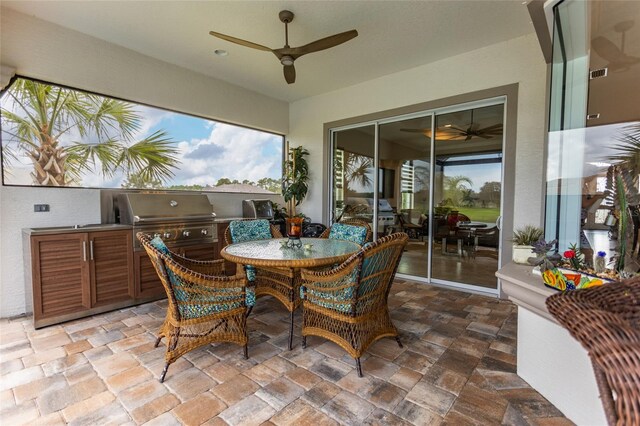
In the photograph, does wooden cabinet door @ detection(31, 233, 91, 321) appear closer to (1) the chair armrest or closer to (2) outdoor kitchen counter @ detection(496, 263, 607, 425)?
(1) the chair armrest

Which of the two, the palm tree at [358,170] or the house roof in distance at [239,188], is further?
the palm tree at [358,170]

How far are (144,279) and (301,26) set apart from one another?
3.25 m

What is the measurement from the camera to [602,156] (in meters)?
2.04

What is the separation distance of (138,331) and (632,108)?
4.29 m

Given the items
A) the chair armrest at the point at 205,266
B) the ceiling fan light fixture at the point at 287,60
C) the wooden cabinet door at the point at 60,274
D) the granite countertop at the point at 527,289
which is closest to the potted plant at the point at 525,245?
the granite countertop at the point at 527,289

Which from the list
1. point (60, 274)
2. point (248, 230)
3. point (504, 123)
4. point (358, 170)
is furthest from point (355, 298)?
point (358, 170)

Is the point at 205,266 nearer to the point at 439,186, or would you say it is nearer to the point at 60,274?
the point at 60,274

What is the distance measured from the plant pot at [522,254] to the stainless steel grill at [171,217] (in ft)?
11.0

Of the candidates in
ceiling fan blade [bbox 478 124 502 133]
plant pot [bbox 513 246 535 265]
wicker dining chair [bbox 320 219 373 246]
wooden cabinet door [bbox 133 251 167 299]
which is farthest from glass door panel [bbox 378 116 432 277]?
wooden cabinet door [bbox 133 251 167 299]

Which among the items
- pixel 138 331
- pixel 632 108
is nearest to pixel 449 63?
pixel 632 108

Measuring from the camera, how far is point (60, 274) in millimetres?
2732

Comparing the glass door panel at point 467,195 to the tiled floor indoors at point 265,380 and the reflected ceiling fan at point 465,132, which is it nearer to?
the reflected ceiling fan at point 465,132

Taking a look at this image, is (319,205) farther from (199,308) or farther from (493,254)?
(199,308)

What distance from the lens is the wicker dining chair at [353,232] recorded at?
2994 millimetres
